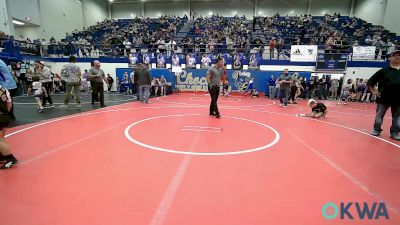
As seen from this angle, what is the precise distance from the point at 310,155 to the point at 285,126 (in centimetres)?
249

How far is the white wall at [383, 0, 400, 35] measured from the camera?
890 inches

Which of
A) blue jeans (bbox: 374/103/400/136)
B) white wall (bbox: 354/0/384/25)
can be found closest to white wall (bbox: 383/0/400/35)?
white wall (bbox: 354/0/384/25)

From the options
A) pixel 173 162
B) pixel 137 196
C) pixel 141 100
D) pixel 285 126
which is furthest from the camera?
pixel 141 100

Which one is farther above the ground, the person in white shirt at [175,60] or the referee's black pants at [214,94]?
the person in white shirt at [175,60]

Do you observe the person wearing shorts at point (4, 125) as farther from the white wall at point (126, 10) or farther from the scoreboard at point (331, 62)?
the white wall at point (126, 10)

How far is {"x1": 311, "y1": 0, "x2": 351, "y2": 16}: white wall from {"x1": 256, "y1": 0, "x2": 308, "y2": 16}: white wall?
146cm

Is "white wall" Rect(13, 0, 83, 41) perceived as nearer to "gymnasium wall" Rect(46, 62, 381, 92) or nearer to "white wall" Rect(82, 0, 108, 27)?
"white wall" Rect(82, 0, 108, 27)

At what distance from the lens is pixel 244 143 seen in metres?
4.87

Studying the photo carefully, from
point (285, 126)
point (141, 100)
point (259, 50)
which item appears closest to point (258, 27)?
point (259, 50)

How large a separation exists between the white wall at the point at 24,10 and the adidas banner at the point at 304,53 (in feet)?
79.5

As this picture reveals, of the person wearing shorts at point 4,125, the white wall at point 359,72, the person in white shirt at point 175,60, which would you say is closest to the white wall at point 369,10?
the white wall at point 359,72

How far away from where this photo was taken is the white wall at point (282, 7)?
31609 mm

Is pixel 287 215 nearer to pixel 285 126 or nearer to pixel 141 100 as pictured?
pixel 285 126

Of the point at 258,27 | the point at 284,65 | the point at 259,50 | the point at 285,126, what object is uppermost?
the point at 258,27
